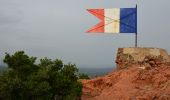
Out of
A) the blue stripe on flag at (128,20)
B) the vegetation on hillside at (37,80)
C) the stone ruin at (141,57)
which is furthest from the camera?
the blue stripe on flag at (128,20)

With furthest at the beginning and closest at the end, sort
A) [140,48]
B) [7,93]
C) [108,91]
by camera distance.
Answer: [140,48], [108,91], [7,93]

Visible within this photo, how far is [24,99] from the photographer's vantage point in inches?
1081

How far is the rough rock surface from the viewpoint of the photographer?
27.5m

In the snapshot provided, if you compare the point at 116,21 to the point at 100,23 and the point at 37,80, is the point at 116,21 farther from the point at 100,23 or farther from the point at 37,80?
the point at 37,80

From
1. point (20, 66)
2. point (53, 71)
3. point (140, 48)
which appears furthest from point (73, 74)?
point (140, 48)

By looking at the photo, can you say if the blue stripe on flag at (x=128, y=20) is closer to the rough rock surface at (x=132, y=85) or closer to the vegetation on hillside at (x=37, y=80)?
the rough rock surface at (x=132, y=85)

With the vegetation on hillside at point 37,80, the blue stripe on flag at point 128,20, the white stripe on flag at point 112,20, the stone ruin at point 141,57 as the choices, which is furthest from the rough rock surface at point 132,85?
the white stripe on flag at point 112,20

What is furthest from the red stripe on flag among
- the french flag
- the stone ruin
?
the stone ruin

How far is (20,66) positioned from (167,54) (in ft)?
30.9

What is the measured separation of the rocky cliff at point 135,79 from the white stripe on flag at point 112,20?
4.41 feet

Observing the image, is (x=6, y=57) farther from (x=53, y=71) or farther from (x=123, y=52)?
(x=123, y=52)

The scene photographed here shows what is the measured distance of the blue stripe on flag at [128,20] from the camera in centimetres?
3177

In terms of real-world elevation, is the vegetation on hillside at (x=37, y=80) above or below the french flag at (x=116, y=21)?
below

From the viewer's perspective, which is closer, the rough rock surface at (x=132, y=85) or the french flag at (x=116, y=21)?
the rough rock surface at (x=132, y=85)
